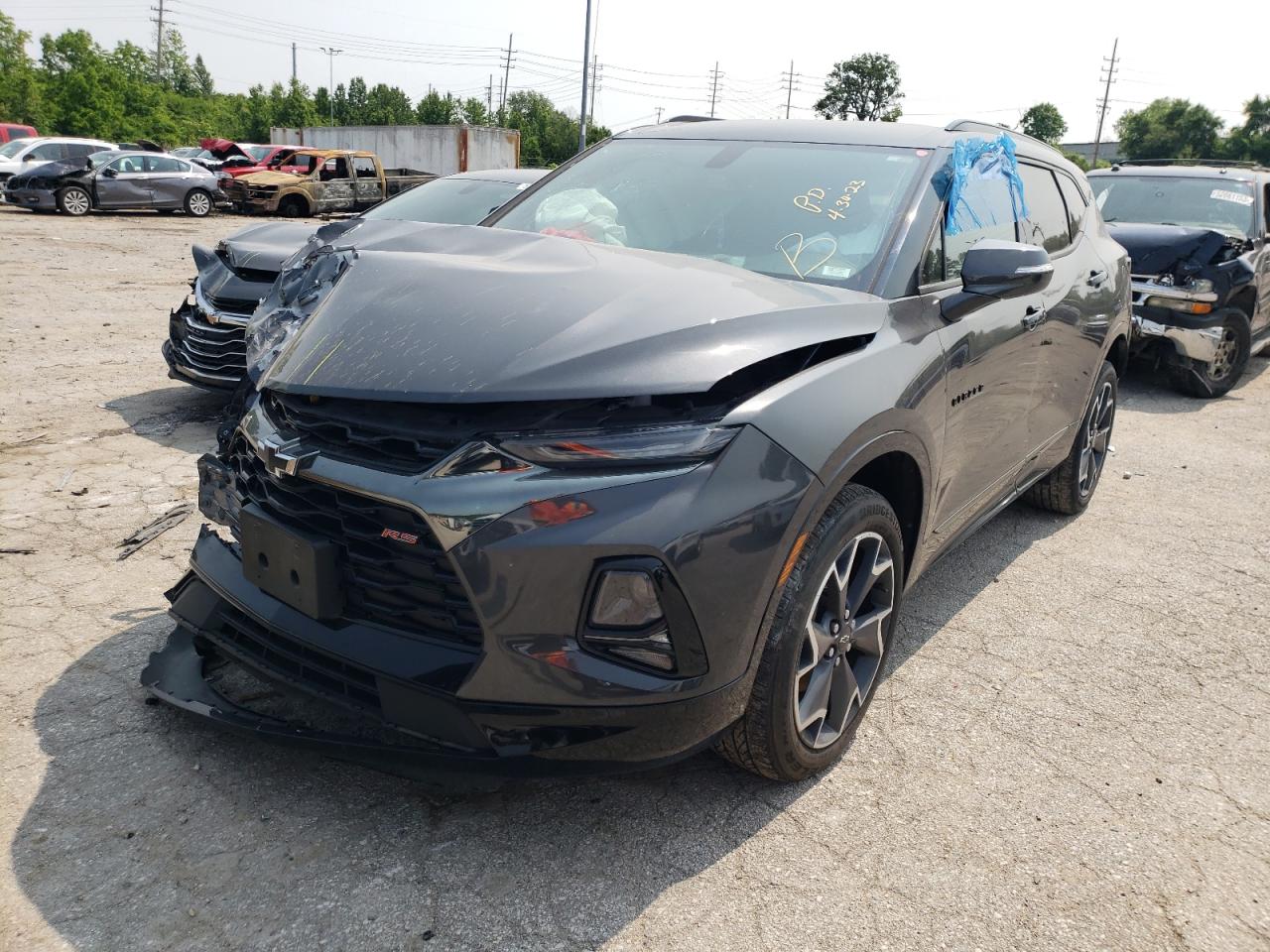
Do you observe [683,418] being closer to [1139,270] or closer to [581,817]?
[581,817]

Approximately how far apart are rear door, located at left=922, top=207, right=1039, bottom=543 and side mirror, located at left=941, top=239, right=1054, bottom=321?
0.16 ft

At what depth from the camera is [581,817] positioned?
2441mm

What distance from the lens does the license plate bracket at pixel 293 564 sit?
2170mm

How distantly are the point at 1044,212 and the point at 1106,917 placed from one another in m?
2.94

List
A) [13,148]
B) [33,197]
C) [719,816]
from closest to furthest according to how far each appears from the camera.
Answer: [719,816] < [33,197] < [13,148]

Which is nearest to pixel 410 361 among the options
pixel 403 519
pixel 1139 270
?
pixel 403 519

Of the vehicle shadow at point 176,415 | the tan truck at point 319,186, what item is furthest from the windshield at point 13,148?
the vehicle shadow at point 176,415

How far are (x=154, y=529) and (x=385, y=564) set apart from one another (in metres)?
2.48

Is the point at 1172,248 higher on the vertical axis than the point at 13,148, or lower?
lower

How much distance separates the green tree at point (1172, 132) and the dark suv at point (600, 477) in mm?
81375

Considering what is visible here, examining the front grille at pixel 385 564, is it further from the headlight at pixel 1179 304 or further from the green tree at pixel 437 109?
the green tree at pixel 437 109

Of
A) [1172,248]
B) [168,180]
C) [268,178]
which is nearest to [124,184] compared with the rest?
[168,180]

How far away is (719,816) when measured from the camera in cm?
248

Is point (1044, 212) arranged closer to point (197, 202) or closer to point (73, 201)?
point (73, 201)
